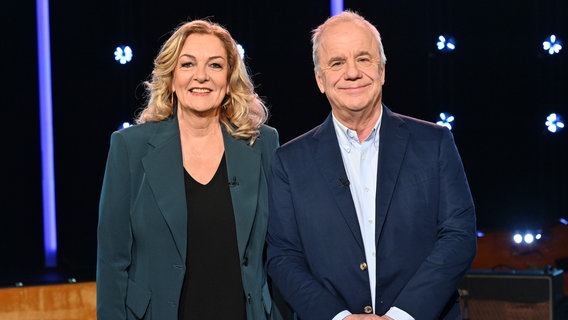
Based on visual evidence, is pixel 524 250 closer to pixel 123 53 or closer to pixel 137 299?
pixel 123 53

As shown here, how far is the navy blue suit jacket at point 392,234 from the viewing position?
2500mm

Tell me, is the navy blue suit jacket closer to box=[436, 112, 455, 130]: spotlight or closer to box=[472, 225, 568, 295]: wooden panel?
box=[436, 112, 455, 130]: spotlight

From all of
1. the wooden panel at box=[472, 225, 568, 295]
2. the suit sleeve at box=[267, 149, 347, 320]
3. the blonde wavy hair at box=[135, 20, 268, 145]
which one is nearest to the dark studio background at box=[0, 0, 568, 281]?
the wooden panel at box=[472, 225, 568, 295]

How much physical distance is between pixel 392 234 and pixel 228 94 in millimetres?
893

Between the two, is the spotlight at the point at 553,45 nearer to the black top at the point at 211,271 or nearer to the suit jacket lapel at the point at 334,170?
the suit jacket lapel at the point at 334,170

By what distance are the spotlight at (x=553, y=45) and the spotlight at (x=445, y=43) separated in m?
0.69

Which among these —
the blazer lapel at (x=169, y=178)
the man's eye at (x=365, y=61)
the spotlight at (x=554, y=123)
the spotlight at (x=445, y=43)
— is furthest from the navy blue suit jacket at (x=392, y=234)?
the spotlight at (x=554, y=123)

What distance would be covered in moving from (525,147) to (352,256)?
14.0 feet

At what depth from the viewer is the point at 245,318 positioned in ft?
9.37

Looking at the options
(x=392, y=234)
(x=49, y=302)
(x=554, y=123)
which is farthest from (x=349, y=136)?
(x=554, y=123)

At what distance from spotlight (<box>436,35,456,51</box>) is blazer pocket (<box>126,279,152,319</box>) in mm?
3968

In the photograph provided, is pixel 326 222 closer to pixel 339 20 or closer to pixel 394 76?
pixel 339 20

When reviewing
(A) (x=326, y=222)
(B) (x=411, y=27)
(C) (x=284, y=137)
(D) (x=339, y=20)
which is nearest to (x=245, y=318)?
(A) (x=326, y=222)

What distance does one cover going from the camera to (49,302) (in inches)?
172
